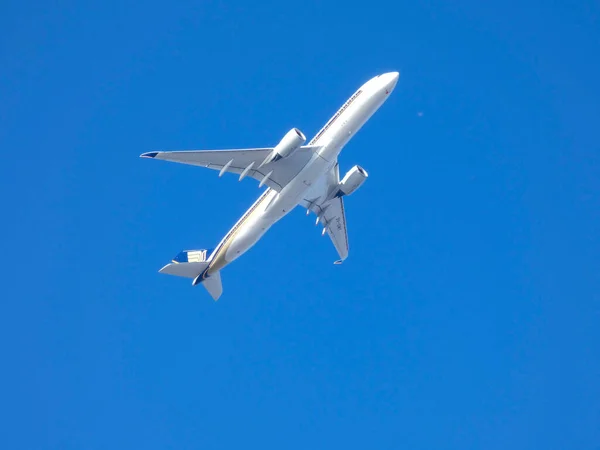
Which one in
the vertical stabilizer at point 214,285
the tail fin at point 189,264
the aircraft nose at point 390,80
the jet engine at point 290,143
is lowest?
the vertical stabilizer at point 214,285

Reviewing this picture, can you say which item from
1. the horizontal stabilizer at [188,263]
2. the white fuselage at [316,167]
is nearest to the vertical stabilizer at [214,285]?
the horizontal stabilizer at [188,263]

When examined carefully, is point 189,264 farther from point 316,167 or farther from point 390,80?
point 390,80

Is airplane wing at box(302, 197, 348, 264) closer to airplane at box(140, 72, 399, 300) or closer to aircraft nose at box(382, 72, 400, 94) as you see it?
airplane at box(140, 72, 399, 300)

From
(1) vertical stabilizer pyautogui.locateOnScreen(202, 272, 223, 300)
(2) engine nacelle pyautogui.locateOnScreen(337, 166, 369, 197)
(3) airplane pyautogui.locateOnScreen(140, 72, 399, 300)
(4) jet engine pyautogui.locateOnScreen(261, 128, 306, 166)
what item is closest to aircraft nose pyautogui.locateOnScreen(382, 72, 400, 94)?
(3) airplane pyautogui.locateOnScreen(140, 72, 399, 300)

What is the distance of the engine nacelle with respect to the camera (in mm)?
47750

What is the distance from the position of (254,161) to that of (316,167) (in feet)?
12.9

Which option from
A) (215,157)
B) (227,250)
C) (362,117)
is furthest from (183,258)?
(362,117)

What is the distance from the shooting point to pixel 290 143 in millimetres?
41375

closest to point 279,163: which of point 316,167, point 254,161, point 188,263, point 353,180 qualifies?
point 254,161

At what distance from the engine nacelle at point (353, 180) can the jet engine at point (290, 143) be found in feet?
23.6

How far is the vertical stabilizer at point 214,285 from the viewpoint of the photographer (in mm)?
48344

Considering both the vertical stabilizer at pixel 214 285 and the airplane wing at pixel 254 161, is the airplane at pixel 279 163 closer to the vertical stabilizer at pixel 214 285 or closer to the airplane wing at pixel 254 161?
the airplane wing at pixel 254 161

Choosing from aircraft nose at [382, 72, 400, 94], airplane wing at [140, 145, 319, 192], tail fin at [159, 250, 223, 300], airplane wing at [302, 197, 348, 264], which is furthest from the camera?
airplane wing at [302, 197, 348, 264]

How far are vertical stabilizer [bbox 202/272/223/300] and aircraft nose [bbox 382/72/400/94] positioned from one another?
17.3m
